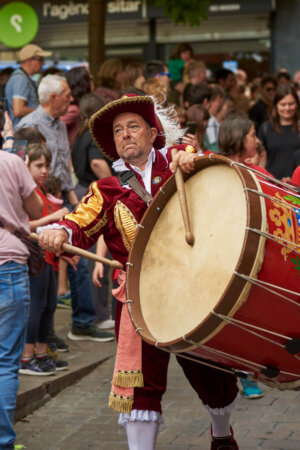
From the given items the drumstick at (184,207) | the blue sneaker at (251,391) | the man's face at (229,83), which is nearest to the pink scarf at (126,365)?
the drumstick at (184,207)

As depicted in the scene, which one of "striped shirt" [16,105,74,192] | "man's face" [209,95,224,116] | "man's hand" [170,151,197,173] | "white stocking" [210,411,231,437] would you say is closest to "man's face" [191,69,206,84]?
"man's face" [209,95,224,116]

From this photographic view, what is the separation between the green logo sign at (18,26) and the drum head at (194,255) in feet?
28.9

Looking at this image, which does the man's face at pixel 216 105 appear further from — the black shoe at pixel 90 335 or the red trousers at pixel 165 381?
the red trousers at pixel 165 381

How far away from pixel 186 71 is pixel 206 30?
9022 mm

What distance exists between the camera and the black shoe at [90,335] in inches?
322

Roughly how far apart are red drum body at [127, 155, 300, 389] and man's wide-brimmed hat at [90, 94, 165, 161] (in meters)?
0.53

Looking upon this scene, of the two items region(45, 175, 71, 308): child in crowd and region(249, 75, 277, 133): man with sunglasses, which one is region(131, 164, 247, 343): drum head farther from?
region(249, 75, 277, 133): man with sunglasses

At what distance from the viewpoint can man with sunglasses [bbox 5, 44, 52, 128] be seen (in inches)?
363

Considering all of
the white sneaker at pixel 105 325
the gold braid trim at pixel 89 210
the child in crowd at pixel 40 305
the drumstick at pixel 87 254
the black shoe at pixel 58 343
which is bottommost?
the white sneaker at pixel 105 325

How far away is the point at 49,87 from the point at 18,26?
518 centimetres

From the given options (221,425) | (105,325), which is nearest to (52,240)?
(221,425)

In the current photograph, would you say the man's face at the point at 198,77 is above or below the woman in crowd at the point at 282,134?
above

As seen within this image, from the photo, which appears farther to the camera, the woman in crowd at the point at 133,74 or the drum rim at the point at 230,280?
the woman in crowd at the point at 133,74

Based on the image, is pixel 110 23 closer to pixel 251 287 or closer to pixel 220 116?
pixel 220 116
